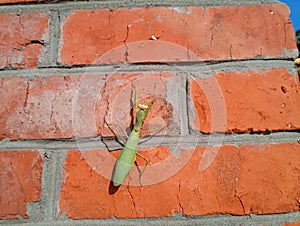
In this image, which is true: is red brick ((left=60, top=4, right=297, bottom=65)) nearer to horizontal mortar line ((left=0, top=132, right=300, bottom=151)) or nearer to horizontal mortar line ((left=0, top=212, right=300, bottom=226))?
horizontal mortar line ((left=0, top=132, right=300, bottom=151))

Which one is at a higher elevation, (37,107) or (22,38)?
(22,38)

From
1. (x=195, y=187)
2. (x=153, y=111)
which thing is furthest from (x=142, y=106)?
(x=195, y=187)

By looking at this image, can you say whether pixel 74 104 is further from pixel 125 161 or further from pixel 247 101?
pixel 247 101

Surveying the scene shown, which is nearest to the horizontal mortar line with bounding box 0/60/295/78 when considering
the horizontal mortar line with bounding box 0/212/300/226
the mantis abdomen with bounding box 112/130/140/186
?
the mantis abdomen with bounding box 112/130/140/186

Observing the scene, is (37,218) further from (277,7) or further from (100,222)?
(277,7)

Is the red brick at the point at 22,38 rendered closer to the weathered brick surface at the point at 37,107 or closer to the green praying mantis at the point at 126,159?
the weathered brick surface at the point at 37,107

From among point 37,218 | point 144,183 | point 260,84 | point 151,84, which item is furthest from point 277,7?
point 37,218

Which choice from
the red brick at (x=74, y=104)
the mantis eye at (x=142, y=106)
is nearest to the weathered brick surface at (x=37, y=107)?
the red brick at (x=74, y=104)
